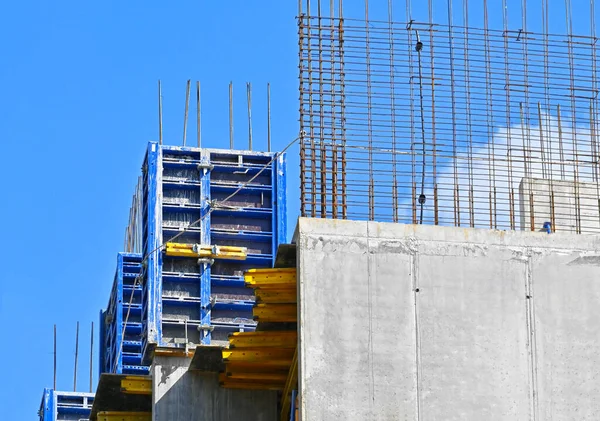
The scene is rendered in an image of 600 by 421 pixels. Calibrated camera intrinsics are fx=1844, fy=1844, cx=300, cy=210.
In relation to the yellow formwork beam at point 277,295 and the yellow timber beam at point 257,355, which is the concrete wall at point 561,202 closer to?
the yellow formwork beam at point 277,295

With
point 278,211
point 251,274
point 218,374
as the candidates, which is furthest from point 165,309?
point 251,274

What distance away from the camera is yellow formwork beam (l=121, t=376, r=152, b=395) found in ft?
106

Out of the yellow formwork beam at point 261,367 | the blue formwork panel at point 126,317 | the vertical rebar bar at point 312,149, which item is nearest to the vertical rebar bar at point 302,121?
the vertical rebar bar at point 312,149

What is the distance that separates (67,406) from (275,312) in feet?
61.4

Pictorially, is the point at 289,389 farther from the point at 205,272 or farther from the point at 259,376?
the point at 205,272

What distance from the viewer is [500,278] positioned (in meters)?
27.6

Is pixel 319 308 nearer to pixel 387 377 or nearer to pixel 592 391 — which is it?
pixel 387 377

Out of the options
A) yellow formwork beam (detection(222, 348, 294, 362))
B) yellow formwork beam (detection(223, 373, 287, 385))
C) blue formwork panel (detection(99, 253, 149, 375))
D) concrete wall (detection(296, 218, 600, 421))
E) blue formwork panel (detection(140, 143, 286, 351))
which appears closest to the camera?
concrete wall (detection(296, 218, 600, 421))

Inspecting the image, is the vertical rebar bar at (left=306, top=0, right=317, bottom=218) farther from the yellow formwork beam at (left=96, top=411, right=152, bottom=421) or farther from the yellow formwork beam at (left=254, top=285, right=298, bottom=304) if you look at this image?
the yellow formwork beam at (left=96, top=411, right=152, bottom=421)

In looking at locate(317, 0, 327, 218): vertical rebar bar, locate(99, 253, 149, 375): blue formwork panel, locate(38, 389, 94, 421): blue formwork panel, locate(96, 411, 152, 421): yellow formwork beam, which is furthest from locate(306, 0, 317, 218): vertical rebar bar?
locate(38, 389, 94, 421): blue formwork panel

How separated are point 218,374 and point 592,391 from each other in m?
7.14

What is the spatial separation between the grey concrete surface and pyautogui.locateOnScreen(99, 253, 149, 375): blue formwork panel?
25.0 feet

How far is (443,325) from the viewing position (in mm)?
27203

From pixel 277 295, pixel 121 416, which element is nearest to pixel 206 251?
pixel 121 416
